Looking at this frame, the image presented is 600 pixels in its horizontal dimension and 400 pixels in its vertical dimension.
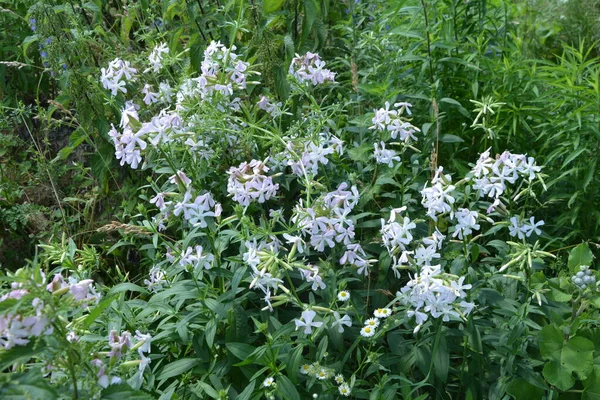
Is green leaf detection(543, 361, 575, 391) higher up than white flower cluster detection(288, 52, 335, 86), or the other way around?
white flower cluster detection(288, 52, 335, 86)

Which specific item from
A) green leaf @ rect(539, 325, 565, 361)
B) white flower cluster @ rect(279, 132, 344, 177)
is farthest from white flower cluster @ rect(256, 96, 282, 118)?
green leaf @ rect(539, 325, 565, 361)

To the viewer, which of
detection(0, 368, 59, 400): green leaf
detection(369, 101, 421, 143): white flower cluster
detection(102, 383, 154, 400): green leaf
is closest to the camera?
detection(0, 368, 59, 400): green leaf

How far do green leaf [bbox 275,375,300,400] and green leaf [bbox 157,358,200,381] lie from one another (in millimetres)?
304

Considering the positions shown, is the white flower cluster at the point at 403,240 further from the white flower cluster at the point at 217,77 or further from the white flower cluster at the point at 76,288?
the white flower cluster at the point at 76,288

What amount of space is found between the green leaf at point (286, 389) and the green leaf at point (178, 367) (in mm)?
304

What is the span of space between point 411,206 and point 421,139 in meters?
0.43

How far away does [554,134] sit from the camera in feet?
9.76

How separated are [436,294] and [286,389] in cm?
47

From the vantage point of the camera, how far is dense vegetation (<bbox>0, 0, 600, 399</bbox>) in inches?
76.2

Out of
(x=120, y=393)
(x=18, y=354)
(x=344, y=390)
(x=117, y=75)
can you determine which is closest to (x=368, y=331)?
(x=344, y=390)

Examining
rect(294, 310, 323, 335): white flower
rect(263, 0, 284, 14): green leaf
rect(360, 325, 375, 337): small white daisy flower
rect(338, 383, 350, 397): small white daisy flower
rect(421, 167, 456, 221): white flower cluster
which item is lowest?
rect(338, 383, 350, 397): small white daisy flower

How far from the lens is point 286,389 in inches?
75.0

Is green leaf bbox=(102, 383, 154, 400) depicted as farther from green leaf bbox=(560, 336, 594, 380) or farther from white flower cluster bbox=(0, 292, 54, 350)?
green leaf bbox=(560, 336, 594, 380)

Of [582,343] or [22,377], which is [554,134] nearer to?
[582,343]
